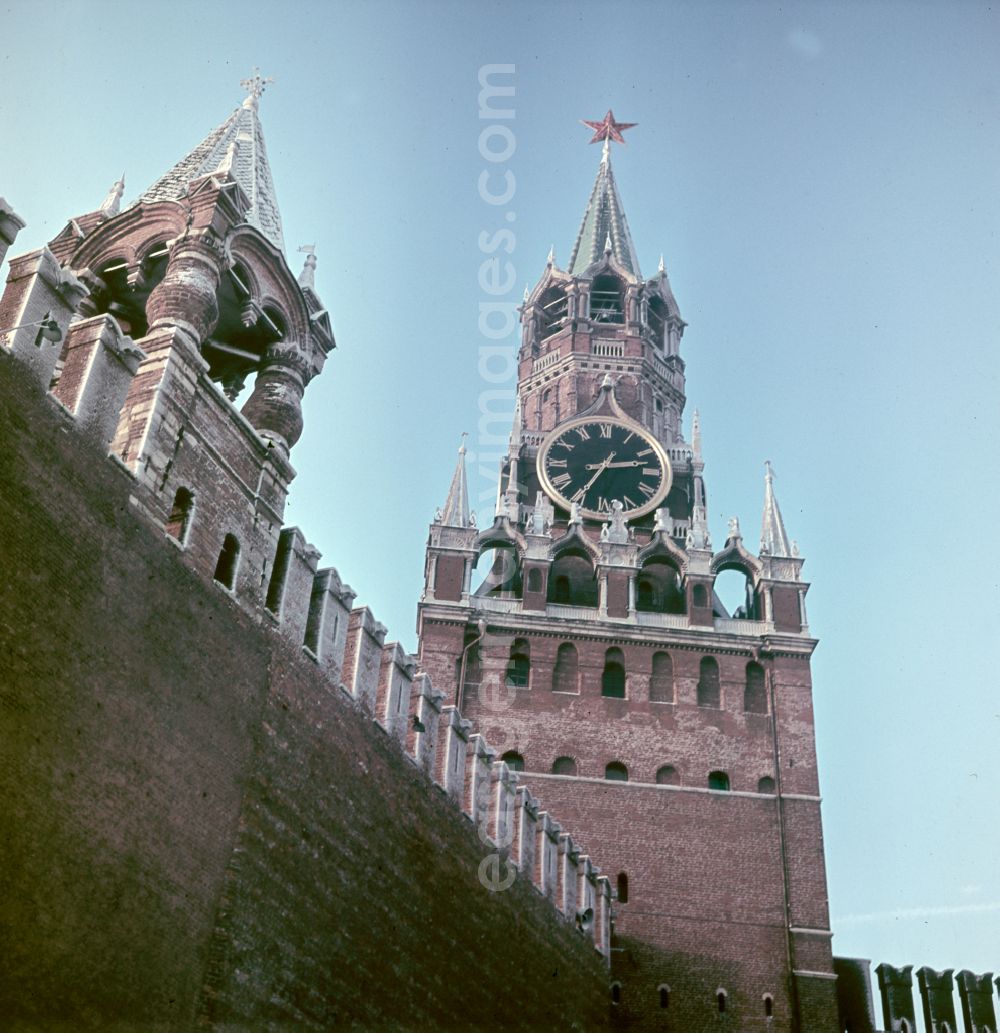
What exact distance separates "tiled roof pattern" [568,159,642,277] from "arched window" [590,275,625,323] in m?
0.78

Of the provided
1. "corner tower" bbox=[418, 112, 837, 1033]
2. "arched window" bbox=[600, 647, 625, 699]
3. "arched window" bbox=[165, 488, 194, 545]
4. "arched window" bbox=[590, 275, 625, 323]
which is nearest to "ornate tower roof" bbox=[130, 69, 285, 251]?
"arched window" bbox=[165, 488, 194, 545]

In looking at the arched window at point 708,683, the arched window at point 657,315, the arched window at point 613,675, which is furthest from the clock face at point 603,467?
the arched window at point 657,315

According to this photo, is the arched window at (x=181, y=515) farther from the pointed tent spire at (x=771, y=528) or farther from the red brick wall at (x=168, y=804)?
the pointed tent spire at (x=771, y=528)

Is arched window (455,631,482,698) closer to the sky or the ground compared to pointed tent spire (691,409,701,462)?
closer to the ground

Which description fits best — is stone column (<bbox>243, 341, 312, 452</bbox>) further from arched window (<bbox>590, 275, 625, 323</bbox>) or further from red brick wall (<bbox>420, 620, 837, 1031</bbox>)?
arched window (<bbox>590, 275, 625, 323</bbox>)

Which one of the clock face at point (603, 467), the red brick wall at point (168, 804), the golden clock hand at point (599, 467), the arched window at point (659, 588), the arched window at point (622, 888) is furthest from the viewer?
the golden clock hand at point (599, 467)

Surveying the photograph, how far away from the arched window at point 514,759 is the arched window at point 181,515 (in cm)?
2134

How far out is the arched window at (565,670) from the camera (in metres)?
37.9

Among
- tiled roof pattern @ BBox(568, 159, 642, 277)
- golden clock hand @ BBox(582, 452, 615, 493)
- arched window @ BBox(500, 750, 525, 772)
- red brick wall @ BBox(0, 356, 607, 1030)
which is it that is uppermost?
tiled roof pattern @ BBox(568, 159, 642, 277)

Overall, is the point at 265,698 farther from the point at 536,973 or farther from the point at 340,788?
the point at 536,973

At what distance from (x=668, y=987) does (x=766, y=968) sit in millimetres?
2601

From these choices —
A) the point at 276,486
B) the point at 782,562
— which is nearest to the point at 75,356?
the point at 276,486

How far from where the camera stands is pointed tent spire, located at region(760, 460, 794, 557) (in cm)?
4081

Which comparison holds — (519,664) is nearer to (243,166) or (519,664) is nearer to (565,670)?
(565,670)
